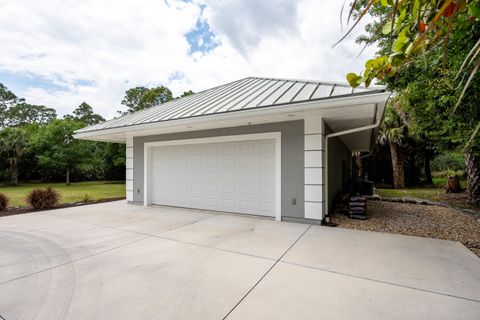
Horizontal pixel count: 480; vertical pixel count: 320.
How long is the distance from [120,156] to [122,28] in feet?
55.5

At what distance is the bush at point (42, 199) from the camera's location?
7883 mm

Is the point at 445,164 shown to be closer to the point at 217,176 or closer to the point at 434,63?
the point at 217,176

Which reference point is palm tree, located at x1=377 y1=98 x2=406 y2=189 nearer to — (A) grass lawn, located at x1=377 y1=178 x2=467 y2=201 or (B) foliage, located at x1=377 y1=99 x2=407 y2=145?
(B) foliage, located at x1=377 y1=99 x2=407 y2=145

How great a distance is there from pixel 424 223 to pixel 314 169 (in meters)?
3.20

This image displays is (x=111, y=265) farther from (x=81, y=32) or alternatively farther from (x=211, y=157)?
(x=81, y=32)

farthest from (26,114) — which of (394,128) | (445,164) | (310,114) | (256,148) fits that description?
(445,164)

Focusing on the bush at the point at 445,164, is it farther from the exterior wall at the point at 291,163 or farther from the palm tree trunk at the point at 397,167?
the exterior wall at the point at 291,163

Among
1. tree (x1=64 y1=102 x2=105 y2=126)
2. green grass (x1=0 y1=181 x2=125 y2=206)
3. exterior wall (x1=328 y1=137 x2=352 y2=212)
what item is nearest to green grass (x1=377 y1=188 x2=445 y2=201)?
exterior wall (x1=328 y1=137 x2=352 y2=212)

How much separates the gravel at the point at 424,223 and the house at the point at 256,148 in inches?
38.8

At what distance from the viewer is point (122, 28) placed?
8.08 meters

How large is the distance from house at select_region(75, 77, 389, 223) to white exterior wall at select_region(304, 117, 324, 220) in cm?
2

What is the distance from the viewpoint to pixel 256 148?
6.68 m

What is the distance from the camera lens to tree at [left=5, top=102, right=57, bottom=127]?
35969 mm

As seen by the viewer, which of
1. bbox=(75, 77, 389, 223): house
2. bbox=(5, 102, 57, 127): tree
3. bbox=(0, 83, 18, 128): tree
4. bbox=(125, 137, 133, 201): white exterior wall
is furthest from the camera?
bbox=(5, 102, 57, 127): tree
